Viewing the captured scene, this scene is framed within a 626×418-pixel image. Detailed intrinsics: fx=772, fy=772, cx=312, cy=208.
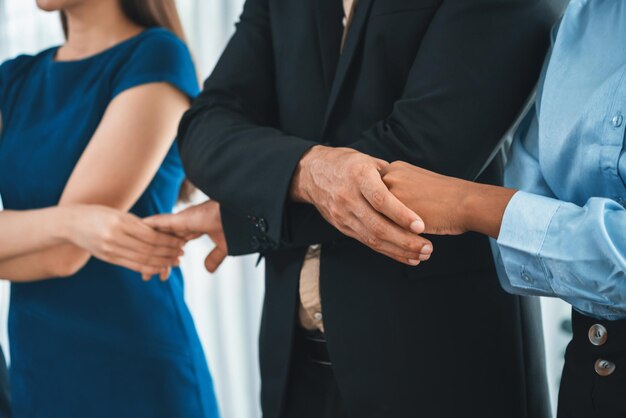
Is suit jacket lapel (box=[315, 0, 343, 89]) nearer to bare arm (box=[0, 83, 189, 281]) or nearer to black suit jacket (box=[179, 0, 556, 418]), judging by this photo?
black suit jacket (box=[179, 0, 556, 418])

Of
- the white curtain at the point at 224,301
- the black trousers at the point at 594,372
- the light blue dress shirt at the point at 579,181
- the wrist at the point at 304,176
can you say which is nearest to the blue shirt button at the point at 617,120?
the light blue dress shirt at the point at 579,181

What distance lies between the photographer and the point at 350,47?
1.20 m

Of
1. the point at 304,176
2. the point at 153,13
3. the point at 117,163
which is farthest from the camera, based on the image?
the point at 153,13

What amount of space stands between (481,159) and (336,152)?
0.77 ft

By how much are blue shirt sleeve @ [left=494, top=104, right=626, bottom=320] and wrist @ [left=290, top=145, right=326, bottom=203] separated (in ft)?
1.01

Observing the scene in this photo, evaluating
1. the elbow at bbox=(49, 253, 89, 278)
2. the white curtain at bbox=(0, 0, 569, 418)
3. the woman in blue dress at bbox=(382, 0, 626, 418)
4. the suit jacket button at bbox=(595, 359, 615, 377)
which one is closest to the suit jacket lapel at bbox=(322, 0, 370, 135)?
the woman in blue dress at bbox=(382, 0, 626, 418)

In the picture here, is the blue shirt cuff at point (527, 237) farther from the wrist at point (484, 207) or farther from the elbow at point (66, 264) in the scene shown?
the elbow at point (66, 264)

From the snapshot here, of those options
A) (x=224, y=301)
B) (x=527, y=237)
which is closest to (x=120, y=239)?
(x=527, y=237)

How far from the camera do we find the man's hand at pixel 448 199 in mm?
931

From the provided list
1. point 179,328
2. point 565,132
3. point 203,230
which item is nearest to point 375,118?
point 565,132

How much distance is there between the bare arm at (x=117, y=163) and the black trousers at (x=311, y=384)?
2.06ft

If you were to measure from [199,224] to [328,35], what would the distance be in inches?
19.2

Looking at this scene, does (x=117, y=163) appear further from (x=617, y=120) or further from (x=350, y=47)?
(x=617, y=120)

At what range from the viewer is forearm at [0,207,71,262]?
5.37 feet
